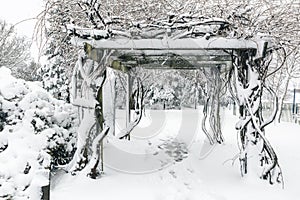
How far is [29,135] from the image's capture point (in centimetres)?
321

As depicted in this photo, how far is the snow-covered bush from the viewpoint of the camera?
2299mm

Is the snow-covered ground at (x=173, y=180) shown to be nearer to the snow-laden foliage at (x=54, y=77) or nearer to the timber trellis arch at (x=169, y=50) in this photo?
the timber trellis arch at (x=169, y=50)

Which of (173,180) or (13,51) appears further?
(13,51)

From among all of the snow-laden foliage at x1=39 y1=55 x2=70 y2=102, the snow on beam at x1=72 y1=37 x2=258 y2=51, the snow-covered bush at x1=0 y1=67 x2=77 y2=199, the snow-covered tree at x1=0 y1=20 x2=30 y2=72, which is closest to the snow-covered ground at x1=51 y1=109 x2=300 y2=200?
the snow-covered bush at x1=0 y1=67 x2=77 y2=199

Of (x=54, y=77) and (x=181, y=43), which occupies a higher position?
(x=181, y=43)

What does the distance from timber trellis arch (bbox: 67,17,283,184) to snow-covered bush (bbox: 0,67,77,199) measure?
18.0 inches

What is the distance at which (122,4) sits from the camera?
4.35 m

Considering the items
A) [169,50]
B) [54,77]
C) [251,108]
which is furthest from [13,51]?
[251,108]

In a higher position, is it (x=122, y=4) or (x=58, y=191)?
(x=122, y=4)

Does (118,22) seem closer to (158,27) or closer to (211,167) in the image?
(158,27)

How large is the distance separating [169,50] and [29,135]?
97.3 inches

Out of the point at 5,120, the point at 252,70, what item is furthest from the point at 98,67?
the point at 252,70

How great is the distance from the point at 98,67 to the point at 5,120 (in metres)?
1.48

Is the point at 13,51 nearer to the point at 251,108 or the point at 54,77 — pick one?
the point at 54,77
